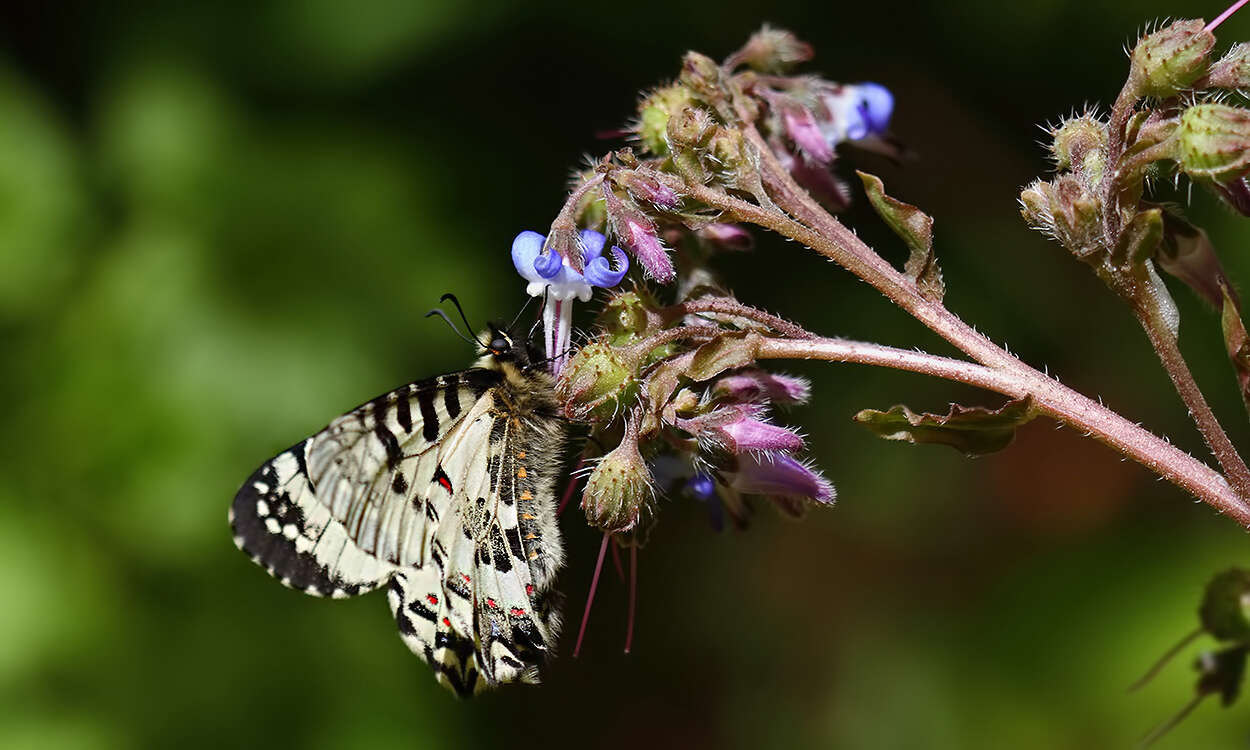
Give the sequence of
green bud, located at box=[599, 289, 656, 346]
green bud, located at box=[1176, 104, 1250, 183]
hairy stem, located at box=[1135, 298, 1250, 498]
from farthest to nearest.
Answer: green bud, located at box=[599, 289, 656, 346]
hairy stem, located at box=[1135, 298, 1250, 498]
green bud, located at box=[1176, 104, 1250, 183]

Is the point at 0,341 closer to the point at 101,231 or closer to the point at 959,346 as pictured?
the point at 101,231

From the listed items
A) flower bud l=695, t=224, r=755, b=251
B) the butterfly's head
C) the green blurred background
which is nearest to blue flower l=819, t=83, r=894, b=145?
flower bud l=695, t=224, r=755, b=251

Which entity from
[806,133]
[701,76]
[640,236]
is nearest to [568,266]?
[640,236]

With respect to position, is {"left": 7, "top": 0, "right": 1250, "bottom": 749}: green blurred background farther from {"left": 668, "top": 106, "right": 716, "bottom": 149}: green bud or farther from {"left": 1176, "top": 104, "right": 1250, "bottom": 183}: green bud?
{"left": 1176, "top": 104, "right": 1250, "bottom": 183}: green bud

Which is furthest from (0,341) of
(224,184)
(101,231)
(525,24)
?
(525,24)

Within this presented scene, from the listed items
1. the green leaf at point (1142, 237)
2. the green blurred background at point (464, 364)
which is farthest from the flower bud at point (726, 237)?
the green blurred background at point (464, 364)

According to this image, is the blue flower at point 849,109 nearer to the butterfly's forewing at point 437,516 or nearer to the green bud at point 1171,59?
the green bud at point 1171,59
